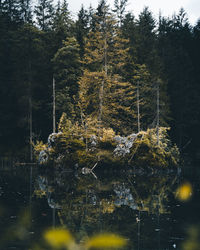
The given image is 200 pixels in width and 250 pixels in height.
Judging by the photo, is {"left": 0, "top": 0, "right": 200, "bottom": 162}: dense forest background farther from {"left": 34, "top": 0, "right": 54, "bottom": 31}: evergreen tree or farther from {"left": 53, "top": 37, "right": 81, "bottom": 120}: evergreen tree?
{"left": 34, "top": 0, "right": 54, "bottom": 31}: evergreen tree

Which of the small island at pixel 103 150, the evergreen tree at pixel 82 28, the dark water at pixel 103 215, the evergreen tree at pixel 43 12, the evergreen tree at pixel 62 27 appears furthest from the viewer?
the evergreen tree at pixel 43 12

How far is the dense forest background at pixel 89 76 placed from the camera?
30172 millimetres

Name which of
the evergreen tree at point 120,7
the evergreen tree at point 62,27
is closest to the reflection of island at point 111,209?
the evergreen tree at point 62,27

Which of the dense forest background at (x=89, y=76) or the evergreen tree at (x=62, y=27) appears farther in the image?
the evergreen tree at (x=62, y=27)

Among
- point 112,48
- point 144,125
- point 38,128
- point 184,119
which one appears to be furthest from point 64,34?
point 184,119

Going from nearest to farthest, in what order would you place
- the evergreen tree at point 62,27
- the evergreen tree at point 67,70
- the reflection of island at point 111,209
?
A: the reflection of island at point 111,209 → the evergreen tree at point 67,70 → the evergreen tree at point 62,27

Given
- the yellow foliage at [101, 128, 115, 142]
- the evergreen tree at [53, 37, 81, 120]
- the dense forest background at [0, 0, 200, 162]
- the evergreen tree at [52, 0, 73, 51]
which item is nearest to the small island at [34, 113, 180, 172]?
the yellow foliage at [101, 128, 115, 142]

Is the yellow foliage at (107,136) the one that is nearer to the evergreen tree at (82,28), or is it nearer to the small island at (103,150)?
the small island at (103,150)

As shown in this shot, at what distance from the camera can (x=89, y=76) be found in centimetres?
2998

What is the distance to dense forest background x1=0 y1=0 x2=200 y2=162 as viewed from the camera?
99.0ft

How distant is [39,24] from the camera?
1658 inches

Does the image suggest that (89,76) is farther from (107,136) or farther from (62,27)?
(62,27)

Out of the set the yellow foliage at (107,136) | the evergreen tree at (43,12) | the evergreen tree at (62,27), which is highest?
the evergreen tree at (43,12)

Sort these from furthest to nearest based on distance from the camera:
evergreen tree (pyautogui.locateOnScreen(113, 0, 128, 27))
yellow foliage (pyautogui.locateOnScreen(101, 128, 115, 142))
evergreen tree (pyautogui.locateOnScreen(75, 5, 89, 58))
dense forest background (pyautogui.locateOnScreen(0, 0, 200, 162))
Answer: evergreen tree (pyautogui.locateOnScreen(113, 0, 128, 27))
evergreen tree (pyautogui.locateOnScreen(75, 5, 89, 58))
dense forest background (pyautogui.locateOnScreen(0, 0, 200, 162))
yellow foliage (pyautogui.locateOnScreen(101, 128, 115, 142))
